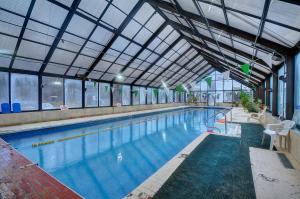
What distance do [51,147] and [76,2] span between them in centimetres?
503

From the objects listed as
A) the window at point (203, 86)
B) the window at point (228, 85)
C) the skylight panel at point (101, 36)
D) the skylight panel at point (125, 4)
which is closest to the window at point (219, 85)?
the window at point (228, 85)

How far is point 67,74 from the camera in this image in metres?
9.23

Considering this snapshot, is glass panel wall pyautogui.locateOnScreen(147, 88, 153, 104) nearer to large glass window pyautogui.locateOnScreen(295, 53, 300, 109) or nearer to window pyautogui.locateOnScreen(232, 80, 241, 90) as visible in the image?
window pyautogui.locateOnScreen(232, 80, 241, 90)

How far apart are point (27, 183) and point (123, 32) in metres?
7.35

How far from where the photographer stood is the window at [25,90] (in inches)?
296

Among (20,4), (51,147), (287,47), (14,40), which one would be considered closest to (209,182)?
(287,47)

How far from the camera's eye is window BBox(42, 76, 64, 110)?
8469 mm

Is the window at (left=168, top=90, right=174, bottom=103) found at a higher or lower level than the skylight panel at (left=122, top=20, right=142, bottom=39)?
lower

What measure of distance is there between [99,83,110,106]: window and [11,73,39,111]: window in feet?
13.1

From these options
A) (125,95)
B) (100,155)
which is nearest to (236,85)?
(125,95)

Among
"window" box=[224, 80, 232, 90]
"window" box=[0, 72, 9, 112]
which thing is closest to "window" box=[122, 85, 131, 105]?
"window" box=[0, 72, 9, 112]

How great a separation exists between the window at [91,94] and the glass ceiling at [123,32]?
63 cm

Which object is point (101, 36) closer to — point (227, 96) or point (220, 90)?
point (220, 90)

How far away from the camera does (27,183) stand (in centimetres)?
216
